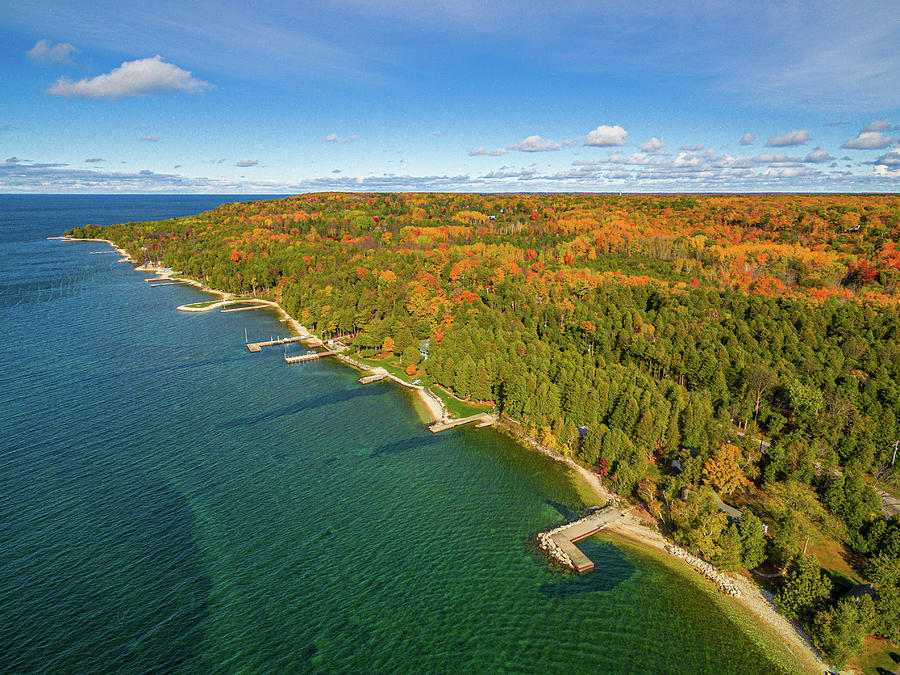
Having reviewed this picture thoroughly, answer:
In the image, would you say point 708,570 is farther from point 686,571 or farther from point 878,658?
point 878,658

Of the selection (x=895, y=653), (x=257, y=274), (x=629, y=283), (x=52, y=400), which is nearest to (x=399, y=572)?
(x=895, y=653)

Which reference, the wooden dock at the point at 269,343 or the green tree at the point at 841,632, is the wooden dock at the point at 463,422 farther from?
the wooden dock at the point at 269,343

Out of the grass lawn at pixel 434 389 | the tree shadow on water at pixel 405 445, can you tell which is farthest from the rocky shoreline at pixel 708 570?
the grass lawn at pixel 434 389

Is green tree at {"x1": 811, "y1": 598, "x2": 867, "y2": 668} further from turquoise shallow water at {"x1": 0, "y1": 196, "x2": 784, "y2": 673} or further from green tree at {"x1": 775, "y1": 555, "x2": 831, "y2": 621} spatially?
turquoise shallow water at {"x1": 0, "y1": 196, "x2": 784, "y2": 673}

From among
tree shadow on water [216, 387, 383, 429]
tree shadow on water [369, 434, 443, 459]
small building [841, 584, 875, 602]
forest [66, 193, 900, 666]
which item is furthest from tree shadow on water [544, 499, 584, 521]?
tree shadow on water [216, 387, 383, 429]

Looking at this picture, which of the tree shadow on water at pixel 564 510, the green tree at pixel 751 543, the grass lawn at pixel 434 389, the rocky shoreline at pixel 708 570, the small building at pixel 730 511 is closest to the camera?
the rocky shoreline at pixel 708 570

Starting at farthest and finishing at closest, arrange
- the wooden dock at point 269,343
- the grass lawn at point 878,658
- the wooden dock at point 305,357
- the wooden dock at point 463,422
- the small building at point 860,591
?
the wooden dock at point 269,343
the wooden dock at point 305,357
the wooden dock at point 463,422
the small building at point 860,591
the grass lawn at point 878,658

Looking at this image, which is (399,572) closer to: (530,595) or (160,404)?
(530,595)
